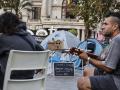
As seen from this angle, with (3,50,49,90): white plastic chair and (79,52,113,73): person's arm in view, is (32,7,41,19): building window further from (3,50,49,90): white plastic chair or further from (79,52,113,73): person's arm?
(3,50,49,90): white plastic chair

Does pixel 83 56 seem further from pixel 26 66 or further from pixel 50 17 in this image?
pixel 50 17

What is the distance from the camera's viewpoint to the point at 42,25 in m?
90.5

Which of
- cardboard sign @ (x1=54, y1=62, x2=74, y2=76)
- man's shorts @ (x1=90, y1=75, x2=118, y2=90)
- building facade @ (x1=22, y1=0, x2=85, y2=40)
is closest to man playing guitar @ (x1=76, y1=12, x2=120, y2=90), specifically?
man's shorts @ (x1=90, y1=75, x2=118, y2=90)

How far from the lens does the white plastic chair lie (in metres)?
5.19

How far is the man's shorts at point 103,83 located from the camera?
242 inches

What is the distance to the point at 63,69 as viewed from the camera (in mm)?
16453

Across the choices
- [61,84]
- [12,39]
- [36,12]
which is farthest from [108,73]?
[36,12]

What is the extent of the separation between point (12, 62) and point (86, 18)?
4889 cm

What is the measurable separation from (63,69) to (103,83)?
33.7 feet

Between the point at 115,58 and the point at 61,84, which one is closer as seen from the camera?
the point at 115,58

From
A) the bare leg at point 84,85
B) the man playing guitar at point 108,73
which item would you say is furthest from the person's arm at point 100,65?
the bare leg at point 84,85

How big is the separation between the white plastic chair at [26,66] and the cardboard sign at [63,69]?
35.2 feet

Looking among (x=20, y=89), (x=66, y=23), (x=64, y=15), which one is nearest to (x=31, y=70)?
(x=20, y=89)

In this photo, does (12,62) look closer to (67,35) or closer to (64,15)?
(67,35)
